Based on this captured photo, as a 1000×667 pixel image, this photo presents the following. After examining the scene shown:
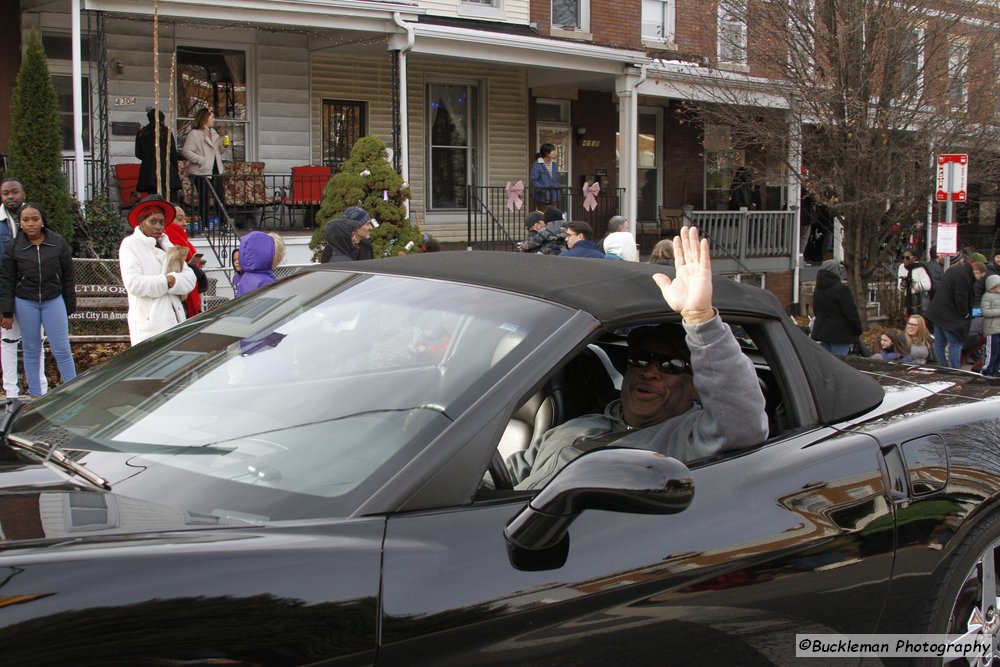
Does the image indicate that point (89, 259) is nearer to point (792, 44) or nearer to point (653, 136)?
point (792, 44)

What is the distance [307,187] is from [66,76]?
3619mm

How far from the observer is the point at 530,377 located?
239cm

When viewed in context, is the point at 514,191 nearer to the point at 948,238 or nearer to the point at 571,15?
the point at 571,15

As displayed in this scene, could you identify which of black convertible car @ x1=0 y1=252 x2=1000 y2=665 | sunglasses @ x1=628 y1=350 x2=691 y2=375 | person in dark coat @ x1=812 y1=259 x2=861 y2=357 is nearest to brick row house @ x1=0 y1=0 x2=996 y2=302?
person in dark coat @ x1=812 y1=259 x2=861 y2=357

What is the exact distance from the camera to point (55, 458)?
2443 millimetres

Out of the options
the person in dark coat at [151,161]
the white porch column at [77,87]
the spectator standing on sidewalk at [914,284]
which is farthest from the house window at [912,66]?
the white porch column at [77,87]

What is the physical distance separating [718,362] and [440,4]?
15367mm

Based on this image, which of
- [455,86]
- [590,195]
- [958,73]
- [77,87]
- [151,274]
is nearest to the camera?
[151,274]

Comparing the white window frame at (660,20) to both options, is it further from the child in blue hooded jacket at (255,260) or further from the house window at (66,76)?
the child in blue hooded jacket at (255,260)

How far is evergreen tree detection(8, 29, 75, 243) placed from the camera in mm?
11305

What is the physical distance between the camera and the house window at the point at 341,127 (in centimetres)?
1656

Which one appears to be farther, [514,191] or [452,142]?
[452,142]

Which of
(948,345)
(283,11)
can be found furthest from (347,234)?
(948,345)

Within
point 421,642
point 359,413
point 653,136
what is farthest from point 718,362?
point 653,136
